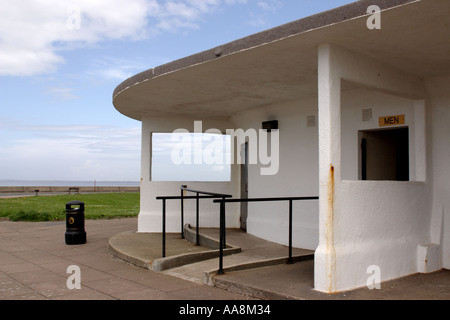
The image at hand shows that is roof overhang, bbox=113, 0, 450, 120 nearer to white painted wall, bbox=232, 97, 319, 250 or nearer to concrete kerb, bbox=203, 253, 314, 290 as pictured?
white painted wall, bbox=232, 97, 319, 250

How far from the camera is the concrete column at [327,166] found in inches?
206

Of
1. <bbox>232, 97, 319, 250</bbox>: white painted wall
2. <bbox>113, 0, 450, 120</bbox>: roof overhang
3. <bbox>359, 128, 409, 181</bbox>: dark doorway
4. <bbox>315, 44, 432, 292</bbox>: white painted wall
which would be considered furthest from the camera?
<bbox>232, 97, 319, 250</bbox>: white painted wall

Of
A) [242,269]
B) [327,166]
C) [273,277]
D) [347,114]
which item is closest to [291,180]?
[347,114]

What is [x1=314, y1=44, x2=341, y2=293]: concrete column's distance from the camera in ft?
17.2

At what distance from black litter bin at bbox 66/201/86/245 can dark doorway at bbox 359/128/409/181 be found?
5.89m

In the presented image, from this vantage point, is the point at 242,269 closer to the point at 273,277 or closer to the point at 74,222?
the point at 273,277

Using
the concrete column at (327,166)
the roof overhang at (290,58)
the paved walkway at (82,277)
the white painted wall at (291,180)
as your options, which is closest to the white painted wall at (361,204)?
the concrete column at (327,166)

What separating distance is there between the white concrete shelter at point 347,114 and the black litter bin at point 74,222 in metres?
2.40

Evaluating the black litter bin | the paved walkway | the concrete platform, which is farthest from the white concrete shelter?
the black litter bin

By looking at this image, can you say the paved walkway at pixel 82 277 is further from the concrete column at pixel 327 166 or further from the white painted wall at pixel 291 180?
the white painted wall at pixel 291 180

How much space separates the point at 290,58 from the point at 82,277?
4305 millimetres
